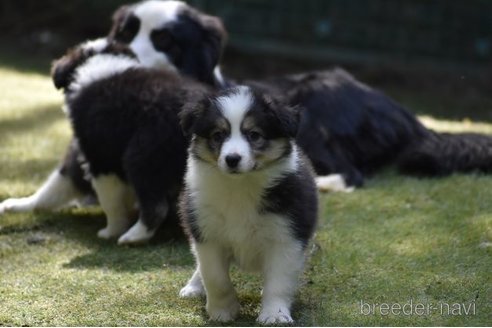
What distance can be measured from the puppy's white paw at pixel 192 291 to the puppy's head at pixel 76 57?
5.96 feet

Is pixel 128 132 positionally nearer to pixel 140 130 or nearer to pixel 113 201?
pixel 140 130

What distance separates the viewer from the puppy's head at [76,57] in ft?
17.8

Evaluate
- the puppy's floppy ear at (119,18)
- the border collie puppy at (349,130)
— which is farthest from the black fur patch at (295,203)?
the puppy's floppy ear at (119,18)

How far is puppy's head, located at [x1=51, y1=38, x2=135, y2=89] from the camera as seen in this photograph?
5.43 metres

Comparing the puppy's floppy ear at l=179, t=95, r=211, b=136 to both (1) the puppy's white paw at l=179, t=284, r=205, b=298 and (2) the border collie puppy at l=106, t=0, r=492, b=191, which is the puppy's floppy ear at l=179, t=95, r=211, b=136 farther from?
(2) the border collie puppy at l=106, t=0, r=492, b=191

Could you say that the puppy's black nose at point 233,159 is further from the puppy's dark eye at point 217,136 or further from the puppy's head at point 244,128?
the puppy's dark eye at point 217,136

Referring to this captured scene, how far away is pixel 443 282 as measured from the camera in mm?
4164

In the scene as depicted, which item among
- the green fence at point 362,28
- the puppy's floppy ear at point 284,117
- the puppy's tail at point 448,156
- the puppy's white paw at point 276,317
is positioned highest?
the puppy's floppy ear at point 284,117

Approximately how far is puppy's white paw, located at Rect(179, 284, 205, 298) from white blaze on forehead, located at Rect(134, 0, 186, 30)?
2.42 metres

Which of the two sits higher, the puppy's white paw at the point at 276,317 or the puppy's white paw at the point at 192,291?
the puppy's white paw at the point at 276,317

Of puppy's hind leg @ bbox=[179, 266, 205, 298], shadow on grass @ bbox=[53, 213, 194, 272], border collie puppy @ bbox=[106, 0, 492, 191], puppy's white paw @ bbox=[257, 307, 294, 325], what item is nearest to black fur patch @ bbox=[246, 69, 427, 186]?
border collie puppy @ bbox=[106, 0, 492, 191]

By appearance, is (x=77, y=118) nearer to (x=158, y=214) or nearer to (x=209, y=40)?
(x=158, y=214)

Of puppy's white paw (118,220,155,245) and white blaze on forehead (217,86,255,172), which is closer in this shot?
white blaze on forehead (217,86,255,172)

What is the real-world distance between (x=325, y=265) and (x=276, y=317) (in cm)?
95
